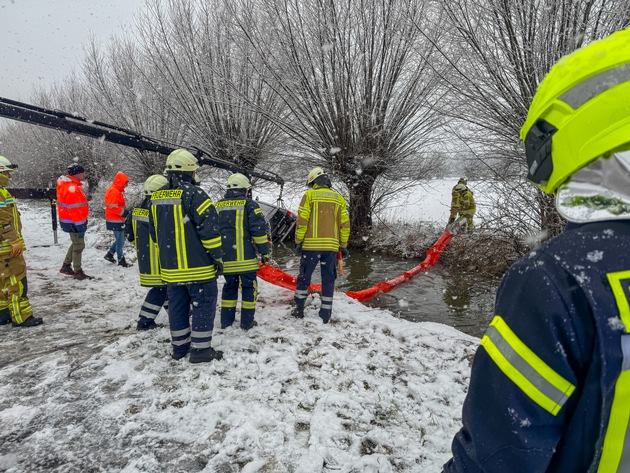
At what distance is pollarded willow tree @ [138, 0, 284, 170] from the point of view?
38.2 ft

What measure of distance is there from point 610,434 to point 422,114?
404 inches

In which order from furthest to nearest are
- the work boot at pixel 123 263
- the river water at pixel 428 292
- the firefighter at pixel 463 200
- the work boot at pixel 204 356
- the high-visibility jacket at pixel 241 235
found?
1. the firefighter at pixel 463 200
2. the work boot at pixel 123 263
3. the river water at pixel 428 292
4. the high-visibility jacket at pixel 241 235
5. the work boot at pixel 204 356

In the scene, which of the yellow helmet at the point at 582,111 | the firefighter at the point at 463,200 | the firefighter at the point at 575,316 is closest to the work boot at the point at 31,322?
the firefighter at the point at 575,316

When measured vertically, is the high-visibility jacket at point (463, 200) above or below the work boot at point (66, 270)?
above

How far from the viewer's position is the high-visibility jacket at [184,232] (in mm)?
3742

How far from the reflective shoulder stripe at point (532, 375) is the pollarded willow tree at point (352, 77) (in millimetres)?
8483

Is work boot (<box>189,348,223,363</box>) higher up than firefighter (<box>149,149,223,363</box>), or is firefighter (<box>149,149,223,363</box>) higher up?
firefighter (<box>149,149,223,363</box>)

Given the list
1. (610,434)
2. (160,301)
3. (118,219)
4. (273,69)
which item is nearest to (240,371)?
(160,301)

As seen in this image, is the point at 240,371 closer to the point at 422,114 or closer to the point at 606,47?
the point at 606,47

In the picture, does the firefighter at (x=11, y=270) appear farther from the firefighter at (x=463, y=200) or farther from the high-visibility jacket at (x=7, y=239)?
the firefighter at (x=463, y=200)

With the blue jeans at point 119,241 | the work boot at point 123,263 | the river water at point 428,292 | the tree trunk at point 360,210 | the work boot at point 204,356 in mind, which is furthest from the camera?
the tree trunk at point 360,210

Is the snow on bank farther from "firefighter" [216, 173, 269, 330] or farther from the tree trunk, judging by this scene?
the tree trunk

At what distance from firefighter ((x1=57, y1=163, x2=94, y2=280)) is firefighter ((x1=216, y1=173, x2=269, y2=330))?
3.73m

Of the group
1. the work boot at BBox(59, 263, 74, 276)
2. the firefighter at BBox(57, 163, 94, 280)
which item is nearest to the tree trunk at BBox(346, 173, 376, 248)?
the firefighter at BBox(57, 163, 94, 280)
